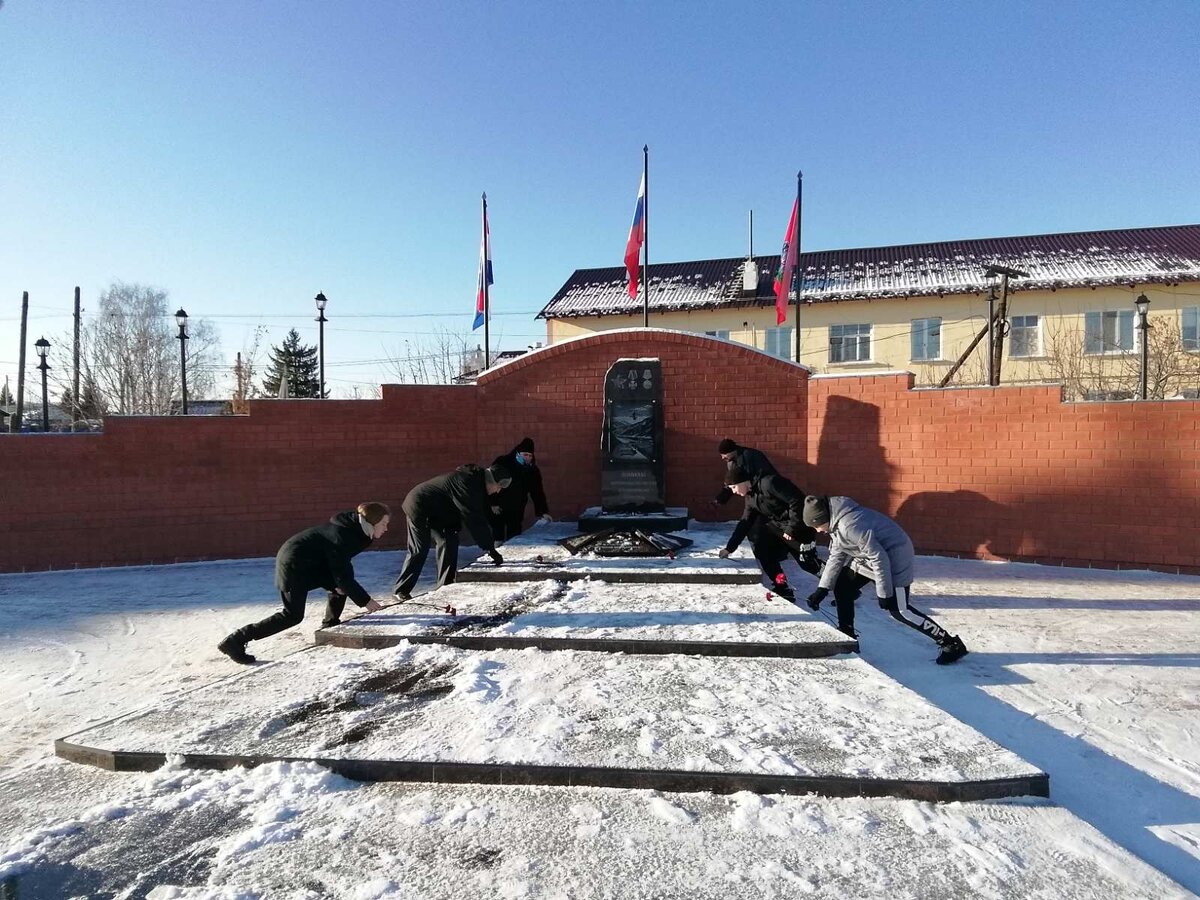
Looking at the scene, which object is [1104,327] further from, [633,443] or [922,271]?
[633,443]

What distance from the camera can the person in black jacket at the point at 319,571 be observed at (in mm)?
5363

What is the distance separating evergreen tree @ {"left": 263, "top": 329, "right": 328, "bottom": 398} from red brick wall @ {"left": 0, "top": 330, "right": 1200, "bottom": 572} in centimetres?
3194

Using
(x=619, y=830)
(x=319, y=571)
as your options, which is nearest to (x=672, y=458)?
(x=319, y=571)

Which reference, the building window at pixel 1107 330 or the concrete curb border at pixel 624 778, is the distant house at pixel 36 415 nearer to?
the concrete curb border at pixel 624 778

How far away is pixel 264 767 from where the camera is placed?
10.8 feet

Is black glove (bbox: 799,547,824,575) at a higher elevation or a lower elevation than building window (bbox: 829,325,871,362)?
lower

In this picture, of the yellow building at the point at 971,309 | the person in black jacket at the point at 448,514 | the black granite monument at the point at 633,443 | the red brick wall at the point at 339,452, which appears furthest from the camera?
the yellow building at the point at 971,309

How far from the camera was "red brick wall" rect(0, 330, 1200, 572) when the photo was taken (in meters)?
9.00

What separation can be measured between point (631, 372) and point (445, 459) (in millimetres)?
→ 3472

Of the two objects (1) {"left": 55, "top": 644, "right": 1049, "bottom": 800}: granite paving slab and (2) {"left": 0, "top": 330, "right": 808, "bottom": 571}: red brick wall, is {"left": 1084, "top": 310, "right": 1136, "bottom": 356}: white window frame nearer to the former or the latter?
(2) {"left": 0, "top": 330, "right": 808, "bottom": 571}: red brick wall

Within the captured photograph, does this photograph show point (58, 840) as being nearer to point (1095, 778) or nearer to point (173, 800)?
point (173, 800)

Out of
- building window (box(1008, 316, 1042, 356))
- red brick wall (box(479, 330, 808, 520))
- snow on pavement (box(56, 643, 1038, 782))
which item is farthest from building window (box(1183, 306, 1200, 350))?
snow on pavement (box(56, 643, 1038, 782))

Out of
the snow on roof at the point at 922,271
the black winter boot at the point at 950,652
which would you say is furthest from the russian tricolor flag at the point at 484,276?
the black winter boot at the point at 950,652

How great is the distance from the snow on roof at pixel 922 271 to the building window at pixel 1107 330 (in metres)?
1.04
